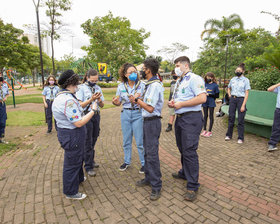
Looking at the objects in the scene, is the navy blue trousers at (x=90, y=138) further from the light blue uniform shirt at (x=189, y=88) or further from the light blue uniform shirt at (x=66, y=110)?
the light blue uniform shirt at (x=189, y=88)

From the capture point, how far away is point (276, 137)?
4828 millimetres

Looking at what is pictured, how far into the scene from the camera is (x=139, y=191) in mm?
3217

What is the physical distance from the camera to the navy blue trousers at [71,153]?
272 centimetres

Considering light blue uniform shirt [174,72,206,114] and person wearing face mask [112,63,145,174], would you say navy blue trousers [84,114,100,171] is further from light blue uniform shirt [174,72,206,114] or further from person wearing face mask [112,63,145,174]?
light blue uniform shirt [174,72,206,114]

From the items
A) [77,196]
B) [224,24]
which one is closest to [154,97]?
[77,196]

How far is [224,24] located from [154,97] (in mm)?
25140

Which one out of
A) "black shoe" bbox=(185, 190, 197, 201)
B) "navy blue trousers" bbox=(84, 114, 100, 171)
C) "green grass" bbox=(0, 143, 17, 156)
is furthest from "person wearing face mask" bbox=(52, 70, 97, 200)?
"green grass" bbox=(0, 143, 17, 156)

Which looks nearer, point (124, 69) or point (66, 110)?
point (66, 110)

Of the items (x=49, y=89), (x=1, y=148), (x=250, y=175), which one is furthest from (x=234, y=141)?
(x=1, y=148)

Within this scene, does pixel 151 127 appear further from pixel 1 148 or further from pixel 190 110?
pixel 1 148

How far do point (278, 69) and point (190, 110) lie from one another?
6191 mm

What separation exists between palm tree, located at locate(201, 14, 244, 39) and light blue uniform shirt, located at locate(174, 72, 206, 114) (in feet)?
77.6

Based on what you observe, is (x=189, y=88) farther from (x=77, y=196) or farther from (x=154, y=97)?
(x=77, y=196)

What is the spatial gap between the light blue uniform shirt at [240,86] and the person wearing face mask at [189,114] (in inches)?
117
